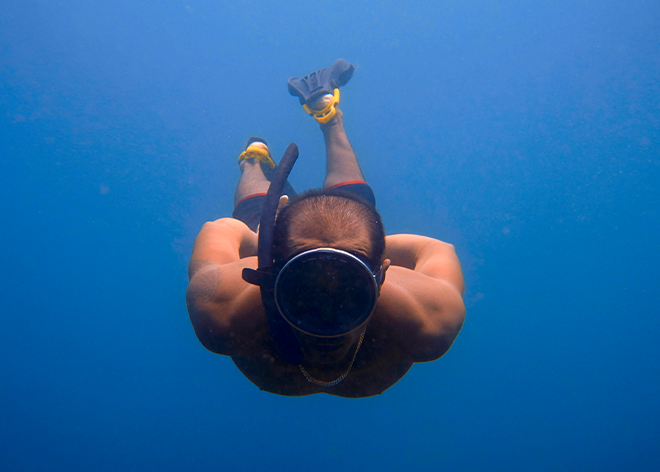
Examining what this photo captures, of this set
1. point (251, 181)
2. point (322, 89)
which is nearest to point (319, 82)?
point (322, 89)

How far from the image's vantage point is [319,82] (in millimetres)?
4762

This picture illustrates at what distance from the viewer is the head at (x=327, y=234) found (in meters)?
1.25

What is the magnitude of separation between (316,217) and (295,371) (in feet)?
3.62

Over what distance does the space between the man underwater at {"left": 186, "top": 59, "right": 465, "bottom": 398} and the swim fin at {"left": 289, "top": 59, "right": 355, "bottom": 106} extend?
2.95 m

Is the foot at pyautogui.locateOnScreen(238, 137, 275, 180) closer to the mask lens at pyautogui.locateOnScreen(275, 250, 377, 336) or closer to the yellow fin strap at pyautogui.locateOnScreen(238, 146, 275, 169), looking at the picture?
the yellow fin strap at pyautogui.locateOnScreen(238, 146, 275, 169)

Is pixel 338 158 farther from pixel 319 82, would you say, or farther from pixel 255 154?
pixel 319 82

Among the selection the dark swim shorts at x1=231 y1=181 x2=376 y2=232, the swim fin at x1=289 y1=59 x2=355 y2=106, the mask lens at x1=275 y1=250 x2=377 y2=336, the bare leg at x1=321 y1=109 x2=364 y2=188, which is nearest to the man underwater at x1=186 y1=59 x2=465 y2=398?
the mask lens at x1=275 y1=250 x2=377 y2=336

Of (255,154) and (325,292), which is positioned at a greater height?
(255,154)

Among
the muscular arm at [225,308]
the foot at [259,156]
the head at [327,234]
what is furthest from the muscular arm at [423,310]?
the foot at [259,156]

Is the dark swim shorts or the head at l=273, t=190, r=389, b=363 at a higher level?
the dark swim shorts

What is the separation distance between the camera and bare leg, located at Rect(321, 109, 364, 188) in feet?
12.5

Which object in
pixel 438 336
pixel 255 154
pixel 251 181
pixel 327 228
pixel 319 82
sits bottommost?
pixel 438 336

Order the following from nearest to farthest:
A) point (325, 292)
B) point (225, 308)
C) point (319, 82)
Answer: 1. point (325, 292)
2. point (225, 308)
3. point (319, 82)

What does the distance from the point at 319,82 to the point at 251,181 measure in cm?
193
